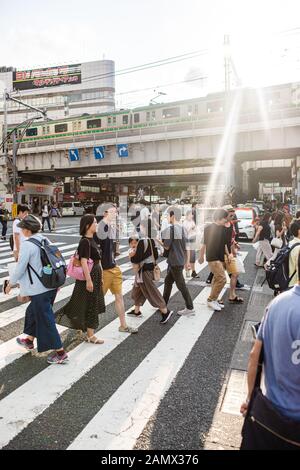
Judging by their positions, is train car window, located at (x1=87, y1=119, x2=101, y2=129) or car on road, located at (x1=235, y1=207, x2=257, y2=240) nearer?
car on road, located at (x1=235, y1=207, x2=257, y2=240)

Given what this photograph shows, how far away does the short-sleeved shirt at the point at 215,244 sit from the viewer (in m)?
6.78

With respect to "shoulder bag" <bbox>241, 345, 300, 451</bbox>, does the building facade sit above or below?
above

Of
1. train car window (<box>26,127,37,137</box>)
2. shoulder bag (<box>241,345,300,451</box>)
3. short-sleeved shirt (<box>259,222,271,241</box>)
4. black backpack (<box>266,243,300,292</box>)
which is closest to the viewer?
shoulder bag (<box>241,345,300,451</box>)

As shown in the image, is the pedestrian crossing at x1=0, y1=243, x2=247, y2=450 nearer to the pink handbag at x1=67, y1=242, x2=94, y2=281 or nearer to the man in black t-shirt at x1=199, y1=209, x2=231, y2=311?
the man in black t-shirt at x1=199, y1=209, x2=231, y2=311

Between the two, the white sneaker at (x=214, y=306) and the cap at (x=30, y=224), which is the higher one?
the cap at (x=30, y=224)

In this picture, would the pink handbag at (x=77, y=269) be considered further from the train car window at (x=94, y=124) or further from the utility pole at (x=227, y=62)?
the train car window at (x=94, y=124)

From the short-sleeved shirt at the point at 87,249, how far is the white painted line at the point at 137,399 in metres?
1.56

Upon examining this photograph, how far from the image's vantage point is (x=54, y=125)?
3919 cm

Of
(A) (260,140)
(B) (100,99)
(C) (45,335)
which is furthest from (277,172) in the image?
(C) (45,335)

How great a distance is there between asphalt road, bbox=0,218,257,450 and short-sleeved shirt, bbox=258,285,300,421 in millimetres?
1462

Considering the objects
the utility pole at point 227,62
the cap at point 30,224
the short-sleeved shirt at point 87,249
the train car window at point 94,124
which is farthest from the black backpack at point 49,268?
the train car window at point 94,124

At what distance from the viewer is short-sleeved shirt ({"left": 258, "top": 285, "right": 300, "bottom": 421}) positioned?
1.93 m

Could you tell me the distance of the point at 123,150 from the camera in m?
33.5

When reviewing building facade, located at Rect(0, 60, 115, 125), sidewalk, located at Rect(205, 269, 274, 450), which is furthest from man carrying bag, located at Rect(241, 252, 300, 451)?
building facade, located at Rect(0, 60, 115, 125)
